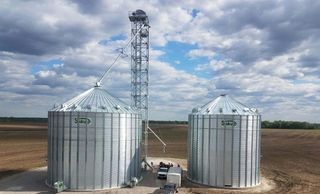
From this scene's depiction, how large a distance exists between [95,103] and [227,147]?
15.7m

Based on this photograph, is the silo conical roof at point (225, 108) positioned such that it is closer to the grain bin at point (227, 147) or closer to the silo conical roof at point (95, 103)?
the grain bin at point (227, 147)

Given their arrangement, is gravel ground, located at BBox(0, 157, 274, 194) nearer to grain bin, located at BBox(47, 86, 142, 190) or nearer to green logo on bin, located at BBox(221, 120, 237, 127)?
grain bin, located at BBox(47, 86, 142, 190)

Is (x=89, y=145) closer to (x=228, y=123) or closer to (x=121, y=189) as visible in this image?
(x=121, y=189)

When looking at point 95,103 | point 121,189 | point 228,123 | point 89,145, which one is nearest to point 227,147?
point 228,123

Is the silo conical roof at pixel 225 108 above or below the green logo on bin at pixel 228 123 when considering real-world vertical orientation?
above

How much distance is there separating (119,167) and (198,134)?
10.2 m

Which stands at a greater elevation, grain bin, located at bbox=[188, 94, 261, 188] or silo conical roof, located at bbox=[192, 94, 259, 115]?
silo conical roof, located at bbox=[192, 94, 259, 115]

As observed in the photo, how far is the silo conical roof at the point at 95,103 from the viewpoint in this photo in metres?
38.9

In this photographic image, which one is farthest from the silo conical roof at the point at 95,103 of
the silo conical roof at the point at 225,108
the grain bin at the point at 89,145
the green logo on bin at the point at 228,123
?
the green logo on bin at the point at 228,123

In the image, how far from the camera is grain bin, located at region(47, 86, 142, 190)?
37.6 metres

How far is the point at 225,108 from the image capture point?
140ft

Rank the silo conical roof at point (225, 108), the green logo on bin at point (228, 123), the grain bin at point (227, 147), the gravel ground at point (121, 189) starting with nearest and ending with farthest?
1. the gravel ground at point (121, 189)
2. the grain bin at point (227, 147)
3. the green logo on bin at point (228, 123)
4. the silo conical roof at point (225, 108)

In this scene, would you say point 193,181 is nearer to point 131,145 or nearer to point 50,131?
point 131,145

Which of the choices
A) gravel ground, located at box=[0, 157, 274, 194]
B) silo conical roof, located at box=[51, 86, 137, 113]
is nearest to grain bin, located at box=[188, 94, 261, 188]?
gravel ground, located at box=[0, 157, 274, 194]
